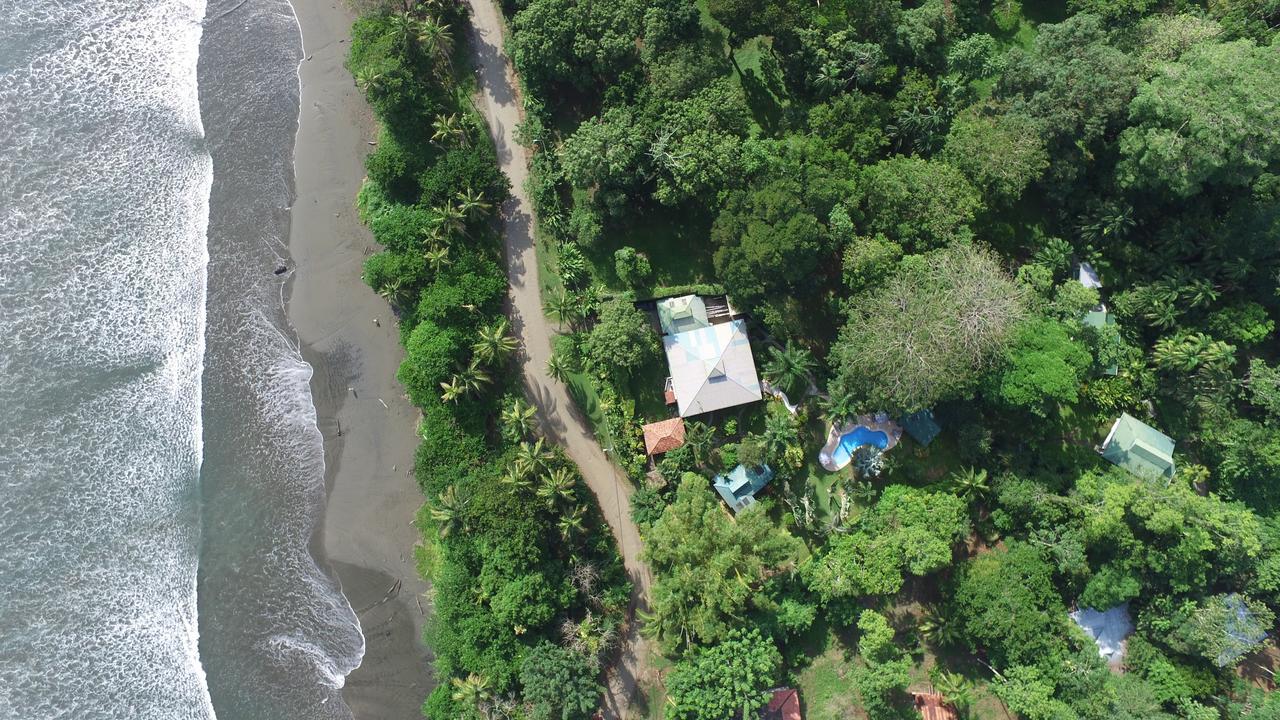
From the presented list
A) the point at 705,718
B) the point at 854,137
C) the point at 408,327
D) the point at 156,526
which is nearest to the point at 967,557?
the point at 705,718

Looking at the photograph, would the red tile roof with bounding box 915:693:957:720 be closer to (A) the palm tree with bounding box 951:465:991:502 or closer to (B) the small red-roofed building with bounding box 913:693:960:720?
(B) the small red-roofed building with bounding box 913:693:960:720

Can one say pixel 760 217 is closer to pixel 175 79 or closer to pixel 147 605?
pixel 175 79

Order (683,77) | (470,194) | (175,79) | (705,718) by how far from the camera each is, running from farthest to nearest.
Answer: (175,79), (470,194), (683,77), (705,718)

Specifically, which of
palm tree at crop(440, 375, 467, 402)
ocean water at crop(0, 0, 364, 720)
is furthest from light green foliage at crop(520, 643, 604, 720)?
palm tree at crop(440, 375, 467, 402)

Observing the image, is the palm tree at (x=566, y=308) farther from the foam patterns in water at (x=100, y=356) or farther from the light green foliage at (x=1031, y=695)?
the light green foliage at (x=1031, y=695)

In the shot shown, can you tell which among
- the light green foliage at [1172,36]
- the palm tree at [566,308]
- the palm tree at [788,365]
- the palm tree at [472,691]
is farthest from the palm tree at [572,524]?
the light green foliage at [1172,36]
